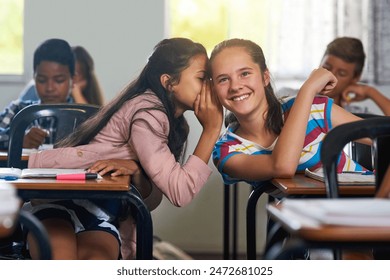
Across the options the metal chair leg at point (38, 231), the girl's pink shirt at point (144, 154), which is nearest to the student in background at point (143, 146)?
the girl's pink shirt at point (144, 154)

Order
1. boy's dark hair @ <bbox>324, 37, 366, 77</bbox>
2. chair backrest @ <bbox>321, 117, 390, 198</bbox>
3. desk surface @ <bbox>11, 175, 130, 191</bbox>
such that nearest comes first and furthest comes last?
chair backrest @ <bbox>321, 117, 390, 198</bbox> < desk surface @ <bbox>11, 175, 130, 191</bbox> < boy's dark hair @ <bbox>324, 37, 366, 77</bbox>

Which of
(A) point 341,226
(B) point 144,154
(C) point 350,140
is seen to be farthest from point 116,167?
(A) point 341,226

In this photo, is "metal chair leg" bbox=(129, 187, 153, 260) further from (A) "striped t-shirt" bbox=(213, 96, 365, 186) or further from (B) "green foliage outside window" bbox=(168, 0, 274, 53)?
(B) "green foliage outside window" bbox=(168, 0, 274, 53)

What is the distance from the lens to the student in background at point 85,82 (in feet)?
10.4

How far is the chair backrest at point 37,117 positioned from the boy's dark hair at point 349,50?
1248 mm

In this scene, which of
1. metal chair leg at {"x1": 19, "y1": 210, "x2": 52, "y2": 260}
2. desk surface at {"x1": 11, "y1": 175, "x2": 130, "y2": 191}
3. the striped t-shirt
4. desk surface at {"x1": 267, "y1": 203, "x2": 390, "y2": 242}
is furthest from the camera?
the striped t-shirt

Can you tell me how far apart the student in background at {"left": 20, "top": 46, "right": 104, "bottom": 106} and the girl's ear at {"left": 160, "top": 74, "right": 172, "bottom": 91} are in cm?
105

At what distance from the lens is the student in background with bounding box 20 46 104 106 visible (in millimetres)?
3164

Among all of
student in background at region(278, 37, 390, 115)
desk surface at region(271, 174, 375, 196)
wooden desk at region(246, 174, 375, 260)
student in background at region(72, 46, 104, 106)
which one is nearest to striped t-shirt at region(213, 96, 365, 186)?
wooden desk at region(246, 174, 375, 260)

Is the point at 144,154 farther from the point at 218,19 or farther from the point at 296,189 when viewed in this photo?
the point at 218,19

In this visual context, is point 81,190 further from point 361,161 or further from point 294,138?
point 361,161

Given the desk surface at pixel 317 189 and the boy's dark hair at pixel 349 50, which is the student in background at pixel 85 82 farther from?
the desk surface at pixel 317 189

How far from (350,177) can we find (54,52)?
1607 millimetres

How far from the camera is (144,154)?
1.95 meters
